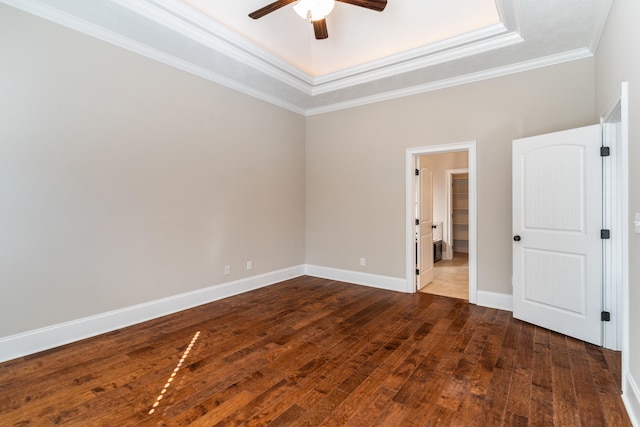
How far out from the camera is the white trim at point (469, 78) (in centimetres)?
342

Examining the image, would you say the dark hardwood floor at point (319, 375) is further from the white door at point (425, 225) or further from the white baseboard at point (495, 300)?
the white door at point (425, 225)

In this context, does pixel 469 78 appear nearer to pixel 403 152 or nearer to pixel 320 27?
pixel 403 152

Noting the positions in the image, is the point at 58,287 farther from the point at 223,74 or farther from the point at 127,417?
the point at 223,74

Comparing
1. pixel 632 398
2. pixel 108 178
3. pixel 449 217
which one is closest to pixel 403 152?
pixel 632 398

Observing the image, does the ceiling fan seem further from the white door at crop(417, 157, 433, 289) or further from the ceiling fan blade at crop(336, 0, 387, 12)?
the white door at crop(417, 157, 433, 289)

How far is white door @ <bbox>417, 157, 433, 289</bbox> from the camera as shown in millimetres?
4750

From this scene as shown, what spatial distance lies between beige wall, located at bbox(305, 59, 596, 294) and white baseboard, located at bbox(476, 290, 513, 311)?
0.23 feet

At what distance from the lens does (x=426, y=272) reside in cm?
496

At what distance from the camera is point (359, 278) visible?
5039 mm

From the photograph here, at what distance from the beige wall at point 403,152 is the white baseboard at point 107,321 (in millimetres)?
1861

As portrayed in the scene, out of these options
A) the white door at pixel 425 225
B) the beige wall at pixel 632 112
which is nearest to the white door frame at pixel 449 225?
the white door at pixel 425 225

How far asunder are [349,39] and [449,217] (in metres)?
5.02

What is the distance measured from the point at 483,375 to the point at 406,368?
577mm

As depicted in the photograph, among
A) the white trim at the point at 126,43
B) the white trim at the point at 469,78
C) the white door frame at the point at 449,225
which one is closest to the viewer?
the white trim at the point at 126,43
